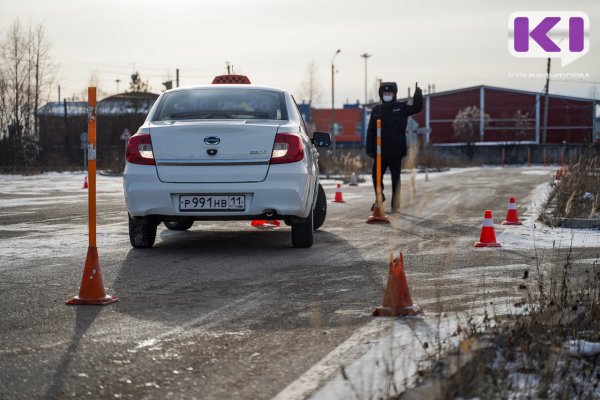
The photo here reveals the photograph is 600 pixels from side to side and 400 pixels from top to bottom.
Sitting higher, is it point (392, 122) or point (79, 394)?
point (392, 122)

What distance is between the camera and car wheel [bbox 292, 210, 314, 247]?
346 inches

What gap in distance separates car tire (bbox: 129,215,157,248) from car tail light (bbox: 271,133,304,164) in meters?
1.53

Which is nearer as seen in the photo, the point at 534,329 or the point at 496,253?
the point at 534,329

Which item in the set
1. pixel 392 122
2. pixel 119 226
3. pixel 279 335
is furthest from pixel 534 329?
pixel 392 122

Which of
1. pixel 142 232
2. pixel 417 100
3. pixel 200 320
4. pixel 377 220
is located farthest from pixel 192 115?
pixel 417 100

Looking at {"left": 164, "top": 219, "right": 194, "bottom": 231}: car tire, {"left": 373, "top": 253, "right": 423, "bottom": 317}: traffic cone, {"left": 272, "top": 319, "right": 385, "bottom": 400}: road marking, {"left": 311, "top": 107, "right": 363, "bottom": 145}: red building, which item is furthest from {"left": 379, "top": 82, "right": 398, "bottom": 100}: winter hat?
{"left": 311, "top": 107, "right": 363, "bottom": 145}: red building

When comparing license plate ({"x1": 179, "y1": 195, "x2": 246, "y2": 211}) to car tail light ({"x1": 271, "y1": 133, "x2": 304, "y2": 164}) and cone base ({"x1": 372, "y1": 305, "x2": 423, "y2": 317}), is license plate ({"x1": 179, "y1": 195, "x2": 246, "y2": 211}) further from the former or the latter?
cone base ({"x1": 372, "y1": 305, "x2": 423, "y2": 317})

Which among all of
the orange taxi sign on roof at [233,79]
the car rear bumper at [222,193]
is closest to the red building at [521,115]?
the orange taxi sign on roof at [233,79]

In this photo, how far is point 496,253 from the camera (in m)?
8.56

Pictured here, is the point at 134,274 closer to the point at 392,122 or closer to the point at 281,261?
the point at 281,261

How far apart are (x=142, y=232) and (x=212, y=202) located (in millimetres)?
1139

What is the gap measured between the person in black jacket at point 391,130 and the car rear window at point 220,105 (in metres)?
5.43

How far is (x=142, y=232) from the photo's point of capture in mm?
Result: 8914

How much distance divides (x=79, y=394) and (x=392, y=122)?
11225 millimetres
